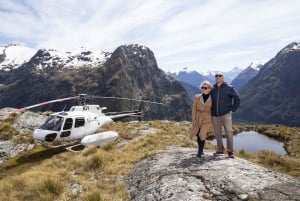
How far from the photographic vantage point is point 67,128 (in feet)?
70.7

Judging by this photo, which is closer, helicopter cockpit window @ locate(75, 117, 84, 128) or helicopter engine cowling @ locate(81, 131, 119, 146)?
helicopter engine cowling @ locate(81, 131, 119, 146)

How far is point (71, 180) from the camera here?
44.5ft

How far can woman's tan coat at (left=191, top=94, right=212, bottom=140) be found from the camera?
13.3 meters

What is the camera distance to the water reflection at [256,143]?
3911 cm

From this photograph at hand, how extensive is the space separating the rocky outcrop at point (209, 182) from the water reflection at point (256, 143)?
26526mm

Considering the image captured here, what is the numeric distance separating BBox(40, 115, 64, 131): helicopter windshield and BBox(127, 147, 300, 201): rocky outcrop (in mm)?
9150

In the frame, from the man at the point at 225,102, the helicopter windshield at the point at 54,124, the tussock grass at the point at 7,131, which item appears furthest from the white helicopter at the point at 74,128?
the man at the point at 225,102

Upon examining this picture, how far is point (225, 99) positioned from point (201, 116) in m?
1.20

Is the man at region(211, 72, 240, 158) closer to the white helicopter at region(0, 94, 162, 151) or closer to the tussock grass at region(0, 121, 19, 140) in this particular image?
the white helicopter at region(0, 94, 162, 151)

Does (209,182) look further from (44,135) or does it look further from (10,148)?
(10,148)

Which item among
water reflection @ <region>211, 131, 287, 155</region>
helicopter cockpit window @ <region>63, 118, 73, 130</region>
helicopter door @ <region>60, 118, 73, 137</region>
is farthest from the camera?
water reflection @ <region>211, 131, 287, 155</region>

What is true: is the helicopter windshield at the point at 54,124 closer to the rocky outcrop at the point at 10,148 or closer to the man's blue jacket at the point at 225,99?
the rocky outcrop at the point at 10,148

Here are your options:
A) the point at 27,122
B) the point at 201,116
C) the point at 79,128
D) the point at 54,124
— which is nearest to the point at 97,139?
the point at 79,128

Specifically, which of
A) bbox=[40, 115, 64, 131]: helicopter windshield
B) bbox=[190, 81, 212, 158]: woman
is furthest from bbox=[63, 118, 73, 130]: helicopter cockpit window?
bbox=[190, 81, 212, 158]: woman
